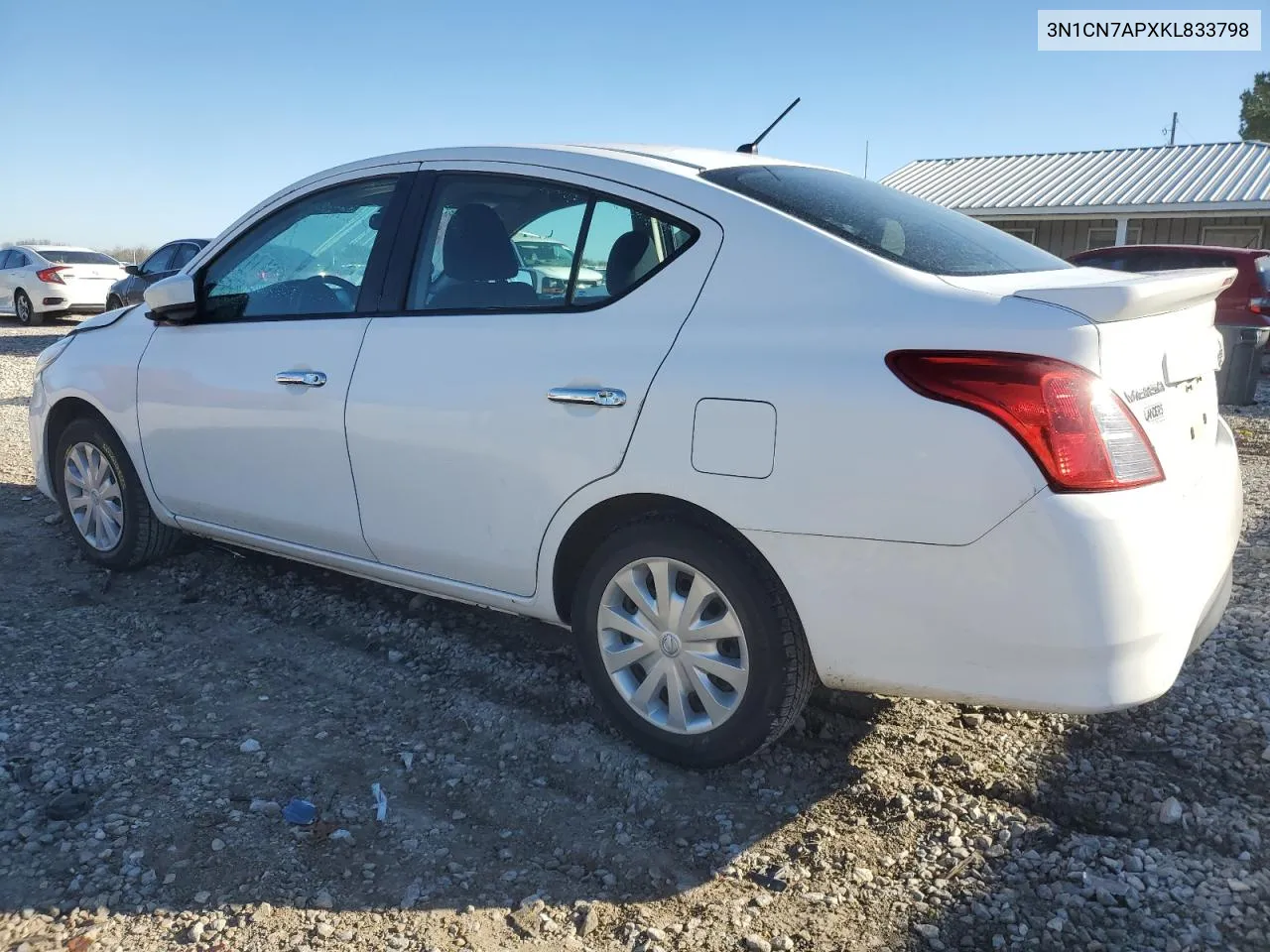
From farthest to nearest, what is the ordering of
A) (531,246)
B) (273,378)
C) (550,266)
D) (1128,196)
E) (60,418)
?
1. (1128,196)
2. (60,418)
3. (273,378)
4. (531,246)
5. (550,266)

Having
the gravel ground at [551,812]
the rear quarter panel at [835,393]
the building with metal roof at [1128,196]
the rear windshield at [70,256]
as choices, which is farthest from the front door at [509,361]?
the rear windshield at [70,256]

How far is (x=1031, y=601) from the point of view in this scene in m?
2.28

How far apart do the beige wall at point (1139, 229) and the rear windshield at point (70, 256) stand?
17.1 metres

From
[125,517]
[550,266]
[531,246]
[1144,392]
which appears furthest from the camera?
[125,517]

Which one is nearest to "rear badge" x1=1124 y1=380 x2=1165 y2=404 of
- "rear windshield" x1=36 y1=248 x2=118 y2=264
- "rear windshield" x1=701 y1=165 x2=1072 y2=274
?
"rear windshield" x1=701 y1=165 x2=1072 y2=274

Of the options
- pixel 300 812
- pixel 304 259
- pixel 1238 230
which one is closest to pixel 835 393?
pixel 300 812

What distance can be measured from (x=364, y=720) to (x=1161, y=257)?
36.6 feet

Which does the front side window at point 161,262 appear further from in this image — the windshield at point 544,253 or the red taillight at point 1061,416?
the red taillight at point 1061,416

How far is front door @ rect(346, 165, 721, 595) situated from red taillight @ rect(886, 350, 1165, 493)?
0.85m

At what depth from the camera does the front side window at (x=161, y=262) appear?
15438 mm

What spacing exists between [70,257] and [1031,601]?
2080cm

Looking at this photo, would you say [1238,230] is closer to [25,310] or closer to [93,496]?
[93,496]

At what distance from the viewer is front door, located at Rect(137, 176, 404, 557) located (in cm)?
355

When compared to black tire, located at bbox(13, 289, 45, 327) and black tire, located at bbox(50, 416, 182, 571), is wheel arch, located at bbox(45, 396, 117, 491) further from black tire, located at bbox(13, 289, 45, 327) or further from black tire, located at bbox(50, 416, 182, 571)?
black tire, located at bbox(13, 289, 45, 327)
